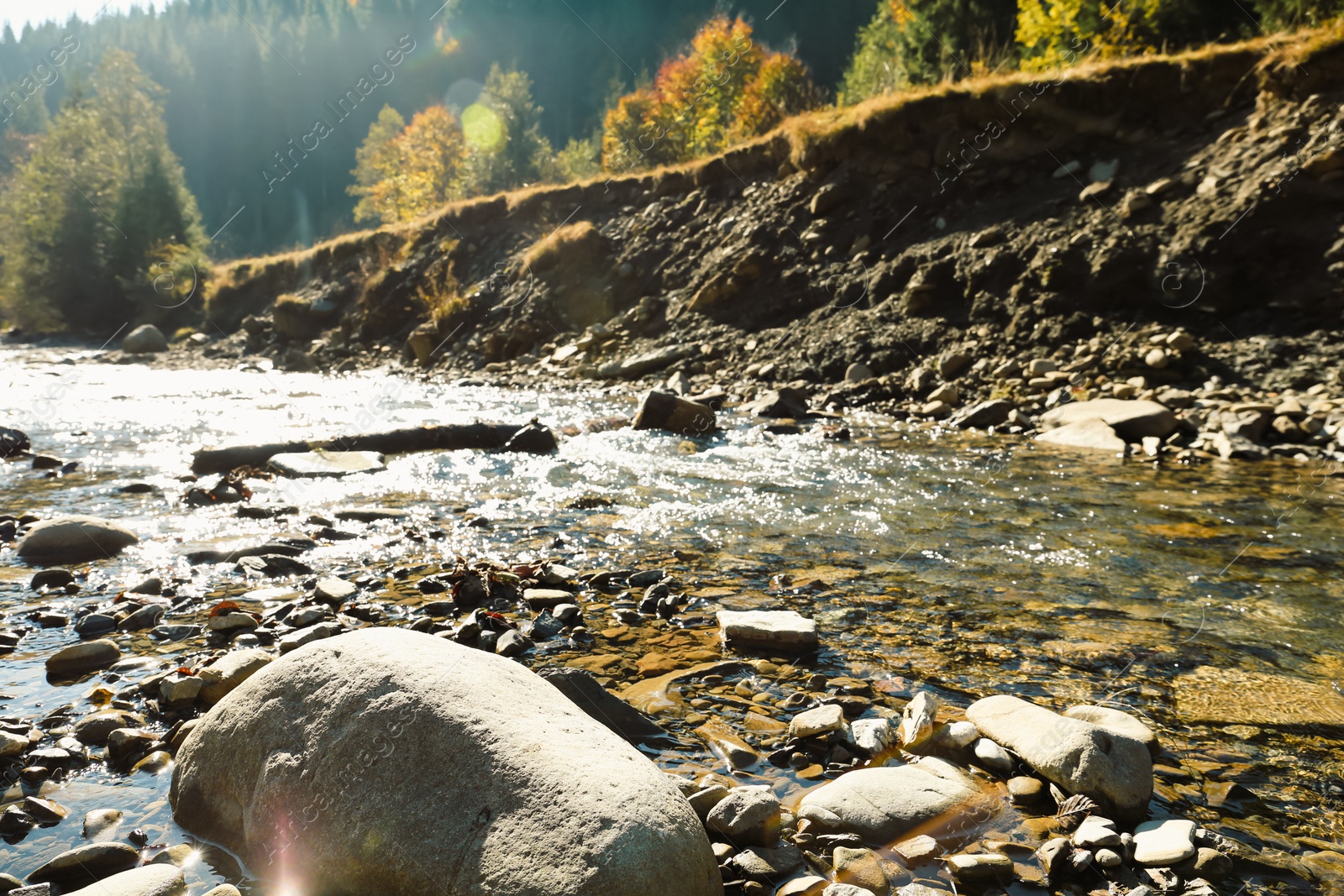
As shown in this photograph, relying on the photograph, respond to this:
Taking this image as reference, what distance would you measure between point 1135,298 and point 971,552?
26.9 feet

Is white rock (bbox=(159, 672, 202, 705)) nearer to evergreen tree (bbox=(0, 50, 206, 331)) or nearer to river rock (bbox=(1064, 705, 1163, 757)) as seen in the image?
river rock (bbox=(1064, 705, 1163, 757))

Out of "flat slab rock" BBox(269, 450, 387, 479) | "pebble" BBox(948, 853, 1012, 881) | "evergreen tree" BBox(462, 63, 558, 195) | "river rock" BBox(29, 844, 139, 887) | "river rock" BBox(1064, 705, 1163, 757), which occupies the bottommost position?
"river rock" BBox(29, 844, 139, 887)

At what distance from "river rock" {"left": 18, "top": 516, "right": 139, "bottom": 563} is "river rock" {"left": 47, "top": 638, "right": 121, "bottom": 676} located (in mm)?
2119

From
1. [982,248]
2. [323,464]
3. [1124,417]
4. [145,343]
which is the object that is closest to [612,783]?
[323,464]

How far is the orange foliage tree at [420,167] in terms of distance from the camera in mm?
47938

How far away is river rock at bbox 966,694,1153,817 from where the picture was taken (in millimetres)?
2637

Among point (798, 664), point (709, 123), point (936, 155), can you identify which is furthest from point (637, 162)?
point (798, 664)

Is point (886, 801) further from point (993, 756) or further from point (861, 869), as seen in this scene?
point (993, 756)

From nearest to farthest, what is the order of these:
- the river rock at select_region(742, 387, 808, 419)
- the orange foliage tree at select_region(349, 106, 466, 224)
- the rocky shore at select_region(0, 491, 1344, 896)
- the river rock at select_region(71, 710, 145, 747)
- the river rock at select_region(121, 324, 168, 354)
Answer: the rocky shore at select_region(0, 491, 1344, 896) → the river rock at select_region(71, 710, 145, 747) → the river rock at select_region(742, 387, 808, 419) → the river rock at select_region(121, 324, 168, 354) → the orange foliage tree at select_region(349, 106, 466, 224)

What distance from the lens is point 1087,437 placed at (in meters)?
9.28

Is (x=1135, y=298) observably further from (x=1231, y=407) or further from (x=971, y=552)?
(x=971, y=552)

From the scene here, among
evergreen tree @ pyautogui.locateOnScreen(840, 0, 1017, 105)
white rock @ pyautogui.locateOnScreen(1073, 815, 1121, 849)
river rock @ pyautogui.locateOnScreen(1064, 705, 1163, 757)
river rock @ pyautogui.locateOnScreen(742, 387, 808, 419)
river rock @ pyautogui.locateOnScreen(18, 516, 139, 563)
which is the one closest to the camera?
white rock @ pyautogui.locateOnScreen(1073, 815, 1121, 849)

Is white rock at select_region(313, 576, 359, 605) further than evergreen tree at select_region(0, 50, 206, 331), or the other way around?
evergreen tree at select_region(0, 50, 206, 331)

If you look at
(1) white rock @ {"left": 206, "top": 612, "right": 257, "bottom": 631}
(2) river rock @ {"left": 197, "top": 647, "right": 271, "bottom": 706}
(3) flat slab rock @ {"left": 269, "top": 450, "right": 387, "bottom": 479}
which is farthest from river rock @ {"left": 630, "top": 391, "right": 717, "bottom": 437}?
(2) river rock @ {"left": 197, "top": 647, "right": 271, "bottom": 706}
